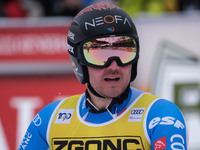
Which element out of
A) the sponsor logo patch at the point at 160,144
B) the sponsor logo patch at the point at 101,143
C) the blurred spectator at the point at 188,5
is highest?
the sponsor logo patch at the point at 160,144

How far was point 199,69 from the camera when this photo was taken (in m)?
8.38

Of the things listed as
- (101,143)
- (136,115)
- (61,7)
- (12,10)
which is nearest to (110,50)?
(136,115)

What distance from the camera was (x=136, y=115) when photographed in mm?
3232

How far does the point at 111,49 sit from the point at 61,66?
214 inches

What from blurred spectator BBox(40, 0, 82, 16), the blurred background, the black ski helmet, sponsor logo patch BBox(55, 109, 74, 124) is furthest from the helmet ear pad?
blurred spectator BBox(40, 0, 82, 16)

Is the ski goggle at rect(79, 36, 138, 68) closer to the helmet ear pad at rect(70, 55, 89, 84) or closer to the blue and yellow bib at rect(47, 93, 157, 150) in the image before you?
the helmet ear pad at rect(70, 55, 89, 84)

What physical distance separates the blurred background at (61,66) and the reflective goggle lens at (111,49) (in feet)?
16.6

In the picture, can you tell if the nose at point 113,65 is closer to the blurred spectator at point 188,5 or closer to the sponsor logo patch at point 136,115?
the sponsor logo patch at point 136,115

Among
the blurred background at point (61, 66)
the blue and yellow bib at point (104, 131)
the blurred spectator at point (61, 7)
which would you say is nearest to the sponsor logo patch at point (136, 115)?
the blue and yellow bib at point (104, 131)

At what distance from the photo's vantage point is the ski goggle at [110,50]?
10.5 ft

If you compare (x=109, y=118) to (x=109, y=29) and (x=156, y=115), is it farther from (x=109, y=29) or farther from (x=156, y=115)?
(x=109, y=29)

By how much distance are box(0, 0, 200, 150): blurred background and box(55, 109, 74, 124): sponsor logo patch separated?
481 cm

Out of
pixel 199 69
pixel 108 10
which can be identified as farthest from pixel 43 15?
pixel 108 10

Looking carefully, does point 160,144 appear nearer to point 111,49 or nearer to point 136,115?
point 136,115
